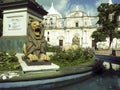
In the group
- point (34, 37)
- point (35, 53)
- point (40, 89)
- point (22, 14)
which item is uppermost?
point (22, 14)

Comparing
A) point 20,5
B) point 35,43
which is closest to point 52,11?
point 20,5

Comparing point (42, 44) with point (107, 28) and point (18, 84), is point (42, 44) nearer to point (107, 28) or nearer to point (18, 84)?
point (18, 84)

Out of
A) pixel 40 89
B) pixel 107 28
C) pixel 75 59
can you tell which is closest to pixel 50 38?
pixel 107 28

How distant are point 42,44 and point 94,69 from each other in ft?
10.8

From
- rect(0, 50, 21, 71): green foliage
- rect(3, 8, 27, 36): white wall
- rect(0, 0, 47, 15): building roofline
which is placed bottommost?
rect(0, 50, 21, 71): green foliage

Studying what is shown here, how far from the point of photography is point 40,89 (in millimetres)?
6961

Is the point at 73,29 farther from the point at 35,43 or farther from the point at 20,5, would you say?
the point at 35,43

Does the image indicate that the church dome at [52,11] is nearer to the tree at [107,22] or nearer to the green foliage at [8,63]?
the tree at [107,22]

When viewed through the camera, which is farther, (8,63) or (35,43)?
(35,43)

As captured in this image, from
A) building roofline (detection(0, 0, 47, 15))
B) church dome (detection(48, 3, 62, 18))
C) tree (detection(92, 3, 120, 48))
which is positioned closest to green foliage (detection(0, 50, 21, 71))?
building roofline (detection(0, 0, 47, 15))

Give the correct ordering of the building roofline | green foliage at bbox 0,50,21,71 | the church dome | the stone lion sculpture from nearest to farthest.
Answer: green foliage at bbox 0,50,21,71 → the stone lion sculpture → the building roofline → the church dome

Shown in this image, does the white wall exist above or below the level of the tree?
below

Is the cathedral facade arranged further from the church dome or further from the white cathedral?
the church dome

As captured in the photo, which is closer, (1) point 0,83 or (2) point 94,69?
(1) point 0,83
